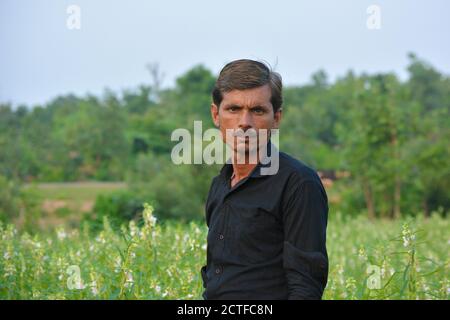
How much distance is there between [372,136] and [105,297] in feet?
59.3

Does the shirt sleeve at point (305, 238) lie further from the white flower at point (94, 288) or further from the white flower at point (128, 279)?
the white flower at point (94, 288)

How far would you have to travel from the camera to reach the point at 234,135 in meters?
1.83

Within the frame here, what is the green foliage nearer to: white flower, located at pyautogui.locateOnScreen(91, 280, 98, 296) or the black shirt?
white flower, located at pyautogui.locateOnScreen(91, 280, 98, 296)

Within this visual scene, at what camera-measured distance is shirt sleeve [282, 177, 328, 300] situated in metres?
1.70

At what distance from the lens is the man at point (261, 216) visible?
1.72 m

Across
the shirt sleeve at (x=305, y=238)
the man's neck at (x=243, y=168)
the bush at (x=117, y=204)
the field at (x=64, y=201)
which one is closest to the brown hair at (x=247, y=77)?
the man's neck at (x=243, y=168)

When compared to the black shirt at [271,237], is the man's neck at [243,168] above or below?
above

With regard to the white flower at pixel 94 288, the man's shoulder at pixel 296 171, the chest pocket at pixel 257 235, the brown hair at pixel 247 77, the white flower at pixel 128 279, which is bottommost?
the white flower at pixel 94 288

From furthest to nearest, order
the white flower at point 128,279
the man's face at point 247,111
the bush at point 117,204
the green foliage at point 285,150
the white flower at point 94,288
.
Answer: the green foliage at point 285,150 < the bush at point 117,204 < the white flower at point 94,288 < the white flower at point 128,279 < the man's face at point 247,111

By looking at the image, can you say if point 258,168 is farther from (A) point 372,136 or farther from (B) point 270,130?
(A) point 372,136

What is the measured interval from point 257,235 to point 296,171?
8.0 inches

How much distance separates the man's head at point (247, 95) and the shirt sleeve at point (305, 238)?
22 cm

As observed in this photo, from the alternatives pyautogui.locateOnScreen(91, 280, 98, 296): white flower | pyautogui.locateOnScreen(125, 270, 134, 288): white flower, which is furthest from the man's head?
pyautogui.locateOnScreen(91, 280, 98, 296): white flower
